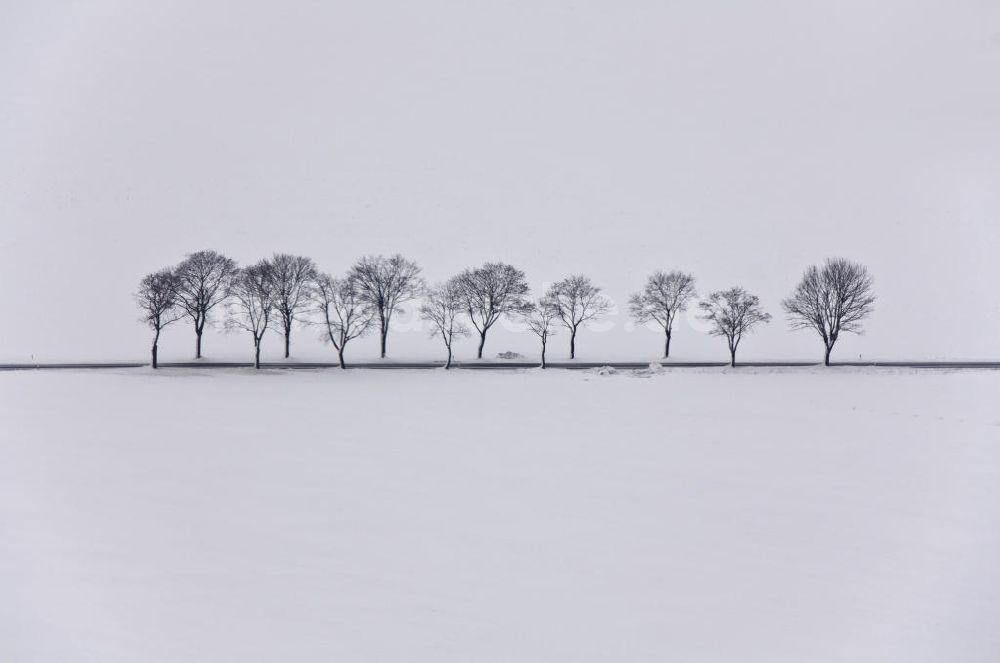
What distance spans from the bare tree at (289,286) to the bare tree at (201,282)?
6362 mm

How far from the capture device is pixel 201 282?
67.5 metres

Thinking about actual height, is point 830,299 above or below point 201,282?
below

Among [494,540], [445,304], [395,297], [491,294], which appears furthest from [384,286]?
[494,540]

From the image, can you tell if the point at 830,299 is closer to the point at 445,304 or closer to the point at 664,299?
the point at 664,299

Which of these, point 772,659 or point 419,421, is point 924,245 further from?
point 772,659

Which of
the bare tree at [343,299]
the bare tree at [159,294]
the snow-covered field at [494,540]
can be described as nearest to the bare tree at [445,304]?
the bare tree at [343,299]

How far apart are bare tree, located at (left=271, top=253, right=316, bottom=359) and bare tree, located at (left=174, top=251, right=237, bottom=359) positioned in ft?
20.9

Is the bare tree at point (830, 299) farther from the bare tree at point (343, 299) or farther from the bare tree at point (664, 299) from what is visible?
the bare tree at point (343, 299)

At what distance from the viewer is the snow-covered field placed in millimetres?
10828

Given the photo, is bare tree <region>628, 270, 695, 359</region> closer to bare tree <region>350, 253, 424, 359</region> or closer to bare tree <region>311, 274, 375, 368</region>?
bare tree <region>350, 253, 424, 359</region>

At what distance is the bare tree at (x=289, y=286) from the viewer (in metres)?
67.3

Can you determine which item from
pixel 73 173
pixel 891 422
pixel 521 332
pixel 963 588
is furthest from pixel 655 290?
pixel 73 173

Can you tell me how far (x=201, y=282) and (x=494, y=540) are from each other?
6424 centimetres

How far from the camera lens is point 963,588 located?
520 inches
